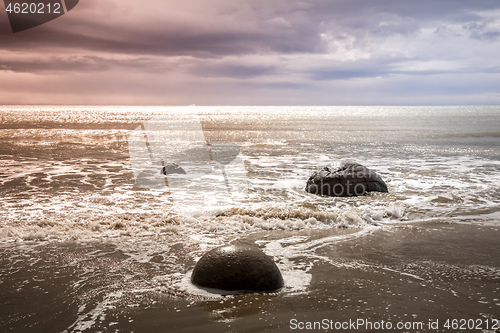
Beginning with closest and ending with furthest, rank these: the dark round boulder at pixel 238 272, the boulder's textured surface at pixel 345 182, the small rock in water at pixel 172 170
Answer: the dark round boulder at pixel 238 272 < the boulder's textured surface at pixel 345 182 < the small rock in water at pixel 172 170

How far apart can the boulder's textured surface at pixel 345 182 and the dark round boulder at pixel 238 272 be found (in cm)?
589

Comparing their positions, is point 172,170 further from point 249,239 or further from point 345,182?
point 249,239

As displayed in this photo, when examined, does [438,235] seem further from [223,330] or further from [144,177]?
[144,177]

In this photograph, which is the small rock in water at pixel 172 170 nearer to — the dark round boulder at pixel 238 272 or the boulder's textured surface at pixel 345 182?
the boulder's textured surface at pixel 345 182

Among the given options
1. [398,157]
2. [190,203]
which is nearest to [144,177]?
[190,203]

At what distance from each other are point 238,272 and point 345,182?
6.44 meters

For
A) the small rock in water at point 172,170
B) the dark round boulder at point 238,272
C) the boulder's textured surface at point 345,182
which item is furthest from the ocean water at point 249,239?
the small rock in water at point 172,170

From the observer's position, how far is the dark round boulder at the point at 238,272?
4.44 metres

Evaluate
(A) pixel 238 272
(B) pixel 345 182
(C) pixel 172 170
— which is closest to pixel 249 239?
(A) pixel 238 272

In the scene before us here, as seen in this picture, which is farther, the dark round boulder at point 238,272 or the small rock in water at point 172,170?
the small rock in water at point 172,170

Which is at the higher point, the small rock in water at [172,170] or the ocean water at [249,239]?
the small rock in water at [172,170]

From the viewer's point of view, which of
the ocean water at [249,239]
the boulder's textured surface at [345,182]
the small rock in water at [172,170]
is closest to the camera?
the ocean water at [249,239]

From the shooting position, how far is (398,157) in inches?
750

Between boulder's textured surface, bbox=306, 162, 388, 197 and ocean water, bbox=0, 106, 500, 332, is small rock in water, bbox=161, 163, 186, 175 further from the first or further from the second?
boulder's textured surface, bbox=306, 162, 388, 197
